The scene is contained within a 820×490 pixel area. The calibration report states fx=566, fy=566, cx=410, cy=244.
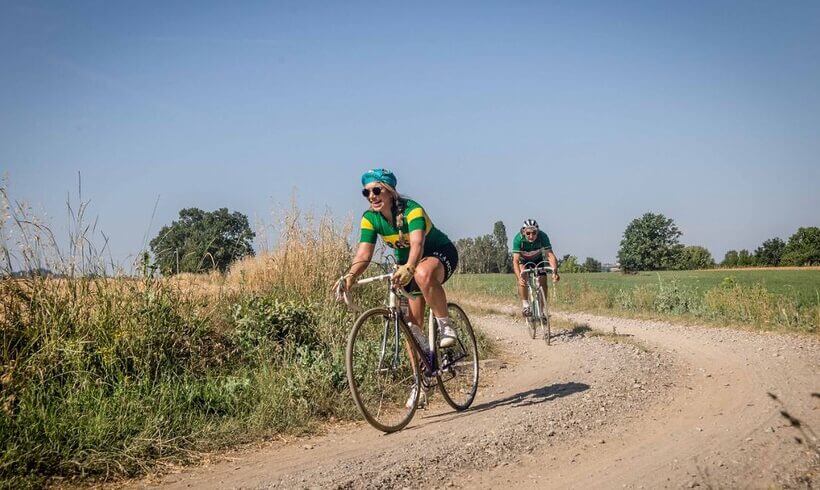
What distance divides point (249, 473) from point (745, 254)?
98181 millimetres

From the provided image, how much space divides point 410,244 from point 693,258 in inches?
4774

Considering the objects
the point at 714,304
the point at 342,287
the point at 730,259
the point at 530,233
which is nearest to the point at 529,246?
the point at 530,233

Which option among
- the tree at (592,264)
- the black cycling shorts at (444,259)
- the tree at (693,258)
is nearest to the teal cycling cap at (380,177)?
the black cycling shorts at (444,259)

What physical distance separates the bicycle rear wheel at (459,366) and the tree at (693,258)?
113 metres

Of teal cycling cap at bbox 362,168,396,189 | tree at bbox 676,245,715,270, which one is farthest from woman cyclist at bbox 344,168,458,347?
tree at bbox 676,245,715,270

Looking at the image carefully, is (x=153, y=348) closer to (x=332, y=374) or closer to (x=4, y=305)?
(x=4, y=305)

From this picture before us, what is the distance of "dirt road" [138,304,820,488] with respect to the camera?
3805 millimetres

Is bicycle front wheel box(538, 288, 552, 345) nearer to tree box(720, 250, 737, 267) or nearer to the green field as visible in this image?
the green field

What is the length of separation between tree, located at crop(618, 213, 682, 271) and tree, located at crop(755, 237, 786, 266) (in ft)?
77.9

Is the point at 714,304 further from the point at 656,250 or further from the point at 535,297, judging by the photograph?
the point at 656,250

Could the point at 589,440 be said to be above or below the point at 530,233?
below

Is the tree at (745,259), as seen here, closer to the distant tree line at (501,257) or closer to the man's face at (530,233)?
the distant tree line at (501,257)

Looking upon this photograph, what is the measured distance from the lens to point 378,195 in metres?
5.29

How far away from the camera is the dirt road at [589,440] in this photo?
12.5ft
